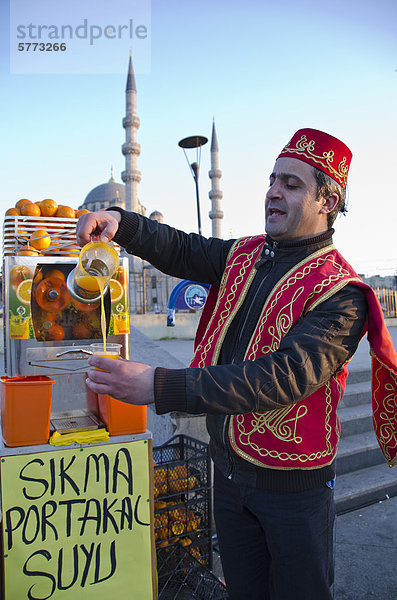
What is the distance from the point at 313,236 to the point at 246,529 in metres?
1.15

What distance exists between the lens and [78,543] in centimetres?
224

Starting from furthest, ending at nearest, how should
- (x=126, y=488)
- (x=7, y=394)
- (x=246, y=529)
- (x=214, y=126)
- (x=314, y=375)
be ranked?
(x=214, y=126) → (x=126, y=488) → (x=7, y=394) → (x=246, y=529) → (x=314, y=375)

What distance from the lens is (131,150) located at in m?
32.0

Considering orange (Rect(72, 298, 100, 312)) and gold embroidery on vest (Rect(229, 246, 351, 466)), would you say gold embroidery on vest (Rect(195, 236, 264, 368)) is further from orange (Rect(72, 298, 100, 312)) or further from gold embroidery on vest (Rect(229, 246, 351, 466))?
orange (Rect(72, 298, 100, 312))

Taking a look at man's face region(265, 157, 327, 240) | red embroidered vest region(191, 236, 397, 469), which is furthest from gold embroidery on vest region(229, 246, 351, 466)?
man's face region(265, 157, 327, 240)

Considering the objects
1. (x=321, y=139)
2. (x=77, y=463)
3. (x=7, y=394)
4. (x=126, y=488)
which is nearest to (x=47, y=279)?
(x=7, y=394)

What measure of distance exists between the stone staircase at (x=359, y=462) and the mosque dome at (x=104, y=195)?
47.4 metres

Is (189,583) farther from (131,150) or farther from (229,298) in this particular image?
(131,150)

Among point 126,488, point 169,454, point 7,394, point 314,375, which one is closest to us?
point 314,375

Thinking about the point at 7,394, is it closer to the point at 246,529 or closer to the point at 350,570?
the point at 246,529

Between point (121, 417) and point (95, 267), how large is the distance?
0.89m

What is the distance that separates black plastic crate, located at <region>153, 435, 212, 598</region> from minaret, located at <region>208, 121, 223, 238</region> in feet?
127

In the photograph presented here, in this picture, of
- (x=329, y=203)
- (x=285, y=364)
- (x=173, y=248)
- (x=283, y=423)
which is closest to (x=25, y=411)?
(x=173, y=248)

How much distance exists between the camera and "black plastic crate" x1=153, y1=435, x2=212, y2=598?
287cm
